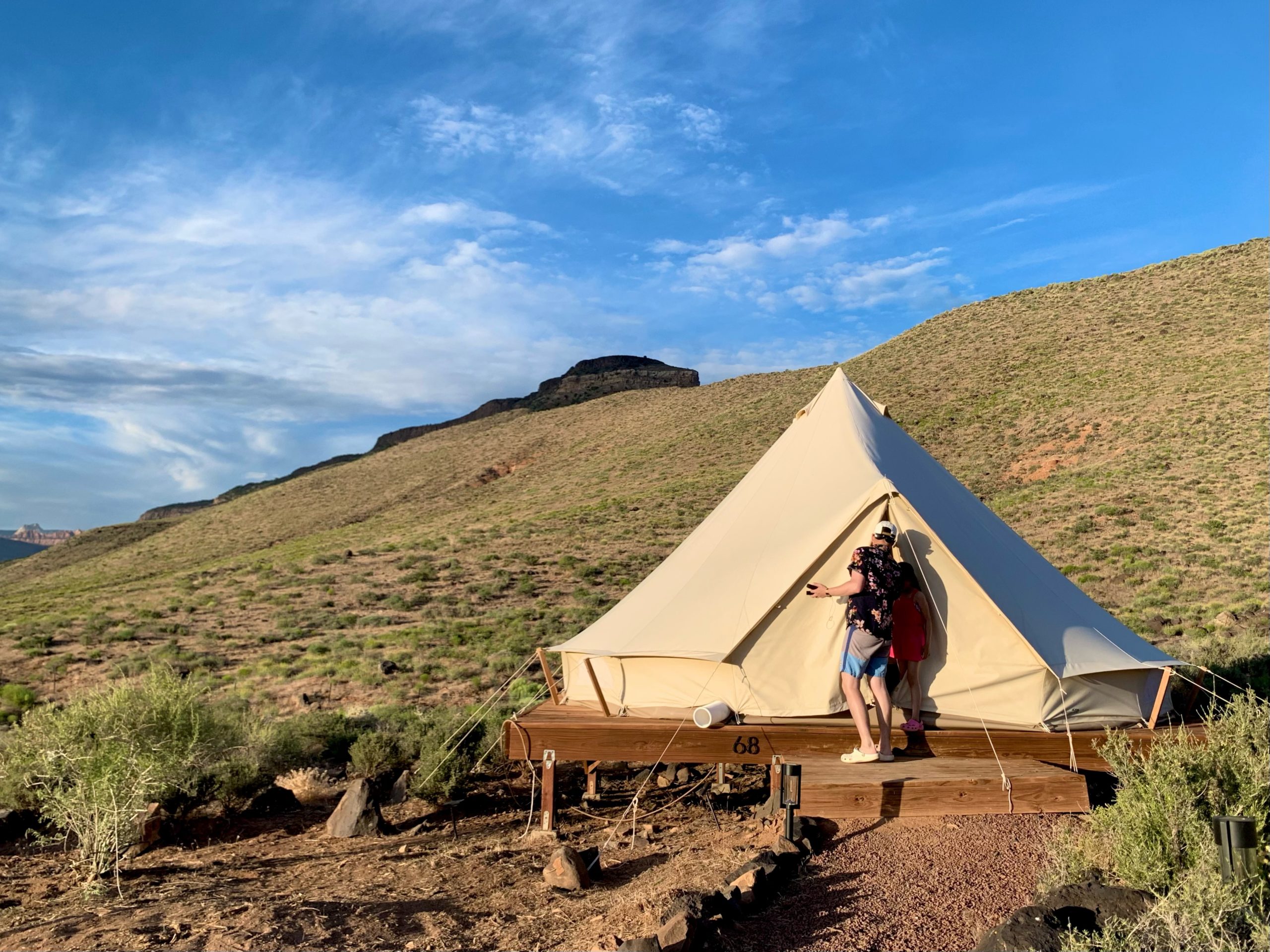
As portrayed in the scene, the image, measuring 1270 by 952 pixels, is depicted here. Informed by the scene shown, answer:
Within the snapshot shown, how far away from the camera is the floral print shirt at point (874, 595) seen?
19.8 ft

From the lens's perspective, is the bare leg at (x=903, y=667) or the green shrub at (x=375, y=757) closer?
the bare leg at (x=903, y=667)

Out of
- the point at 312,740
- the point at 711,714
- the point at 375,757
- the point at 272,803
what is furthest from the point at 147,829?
the point at 711,714

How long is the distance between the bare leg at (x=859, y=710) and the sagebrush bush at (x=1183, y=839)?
1289 millimetres

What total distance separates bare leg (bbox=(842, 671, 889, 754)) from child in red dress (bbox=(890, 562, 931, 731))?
573 millimetres

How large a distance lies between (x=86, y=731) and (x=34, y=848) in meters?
0.88

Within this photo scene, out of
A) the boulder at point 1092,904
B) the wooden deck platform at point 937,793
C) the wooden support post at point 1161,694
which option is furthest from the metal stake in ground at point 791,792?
the wooden support post at point 1161,694

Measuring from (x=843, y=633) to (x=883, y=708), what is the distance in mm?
692

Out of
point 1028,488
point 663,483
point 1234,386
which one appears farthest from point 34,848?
point 1234,386

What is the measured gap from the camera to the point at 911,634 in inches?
263

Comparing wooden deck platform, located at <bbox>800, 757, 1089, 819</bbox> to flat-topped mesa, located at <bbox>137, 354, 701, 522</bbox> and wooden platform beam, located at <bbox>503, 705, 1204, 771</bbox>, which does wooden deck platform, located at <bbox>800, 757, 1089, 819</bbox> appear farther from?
flat-topped mesa, located at <bbox>137, 354, 701, 522</bbox>

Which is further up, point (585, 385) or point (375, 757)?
point (585, 385)

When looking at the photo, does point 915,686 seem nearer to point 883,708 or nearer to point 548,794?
point 883,708

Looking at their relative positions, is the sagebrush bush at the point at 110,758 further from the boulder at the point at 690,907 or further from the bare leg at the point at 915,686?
the bare leg at the point at 915,686

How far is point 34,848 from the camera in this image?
648 cm
